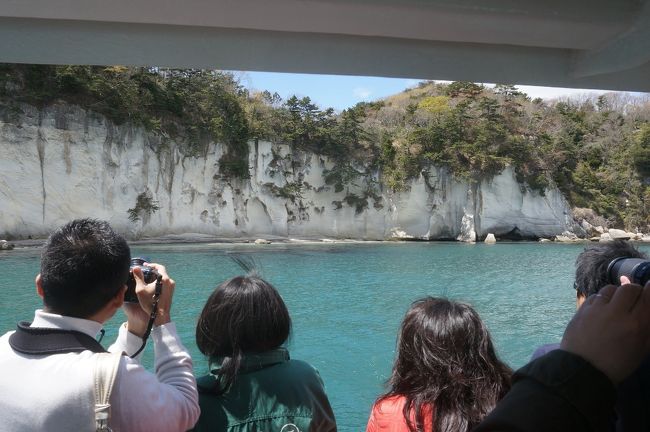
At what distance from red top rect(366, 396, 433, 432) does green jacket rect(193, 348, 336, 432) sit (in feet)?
0.43

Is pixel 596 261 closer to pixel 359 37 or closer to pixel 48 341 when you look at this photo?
pixel 359 37

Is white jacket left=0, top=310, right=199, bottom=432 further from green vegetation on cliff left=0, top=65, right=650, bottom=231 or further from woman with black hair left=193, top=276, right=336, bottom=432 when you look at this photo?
green vegetation on cliff left=0, top=65, right=650, bottom=231

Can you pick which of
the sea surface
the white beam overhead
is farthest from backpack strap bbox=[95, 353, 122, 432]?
Result: the white beam overhead

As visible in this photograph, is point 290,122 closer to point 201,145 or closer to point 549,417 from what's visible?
point 201,145

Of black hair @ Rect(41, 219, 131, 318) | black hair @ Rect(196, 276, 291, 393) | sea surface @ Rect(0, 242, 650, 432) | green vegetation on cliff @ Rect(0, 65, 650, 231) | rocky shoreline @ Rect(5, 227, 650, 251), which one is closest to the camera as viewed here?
black hair @ Rect(41, 219, 131, 318)

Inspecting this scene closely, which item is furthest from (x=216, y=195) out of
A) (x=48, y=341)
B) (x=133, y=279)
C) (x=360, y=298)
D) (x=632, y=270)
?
(x=632, y=270)

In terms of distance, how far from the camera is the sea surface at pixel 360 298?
20.2ft

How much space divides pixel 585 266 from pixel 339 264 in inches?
582

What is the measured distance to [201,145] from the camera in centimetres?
2741

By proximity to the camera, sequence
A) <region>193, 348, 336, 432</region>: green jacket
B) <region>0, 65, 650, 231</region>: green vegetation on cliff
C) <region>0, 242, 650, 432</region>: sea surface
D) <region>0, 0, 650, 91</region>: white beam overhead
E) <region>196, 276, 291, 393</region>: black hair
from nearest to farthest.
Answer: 1. <region>193, 348, 336, 432</region>: green jacket
2. <region>196, 276, 291, 393</region>: black hair
3. <region>0, 0, 650, 91</region>: white beam overhead
4. <region>0, 242, 650, 432</region>: sea surface
5. <region>0, 65, 650, 231</region>: green vegetation on cliff

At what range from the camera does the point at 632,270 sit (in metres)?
0.82

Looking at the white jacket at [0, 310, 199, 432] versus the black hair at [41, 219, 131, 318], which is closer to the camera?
the white jacket at [0, 310, 199, 432]

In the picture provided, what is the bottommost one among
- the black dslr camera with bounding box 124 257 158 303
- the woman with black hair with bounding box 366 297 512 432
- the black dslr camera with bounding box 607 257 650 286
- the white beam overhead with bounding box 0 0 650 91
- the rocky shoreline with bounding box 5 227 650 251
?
the rocky shoreline with bounding box 5 227 650 251

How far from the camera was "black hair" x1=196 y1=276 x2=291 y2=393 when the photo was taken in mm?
1422
